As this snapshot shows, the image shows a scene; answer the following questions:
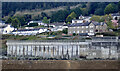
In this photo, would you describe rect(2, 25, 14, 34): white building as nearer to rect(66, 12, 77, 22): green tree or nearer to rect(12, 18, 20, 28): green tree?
rect(12, 18, 20, 28): green tree

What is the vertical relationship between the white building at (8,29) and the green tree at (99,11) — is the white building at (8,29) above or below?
below

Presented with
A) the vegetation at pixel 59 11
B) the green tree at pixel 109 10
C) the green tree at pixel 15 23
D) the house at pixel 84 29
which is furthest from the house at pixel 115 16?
the green tree at pixel 15 23

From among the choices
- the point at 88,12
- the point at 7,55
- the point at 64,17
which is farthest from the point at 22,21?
the point at 7,55

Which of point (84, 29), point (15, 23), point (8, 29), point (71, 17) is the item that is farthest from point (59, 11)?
point (84, 29)

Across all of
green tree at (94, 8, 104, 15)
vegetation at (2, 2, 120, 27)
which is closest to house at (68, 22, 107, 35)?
vegetation at (2, 2, 120, 27)

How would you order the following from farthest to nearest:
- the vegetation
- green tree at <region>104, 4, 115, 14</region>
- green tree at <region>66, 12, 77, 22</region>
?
green tree at <region>104, 4, 115, 14</region> → the vegetation → green tree at <region>66, 12, 77, 22</region>

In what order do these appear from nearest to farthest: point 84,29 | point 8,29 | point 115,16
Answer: point 84,29 < point 8,29 < point 115,16

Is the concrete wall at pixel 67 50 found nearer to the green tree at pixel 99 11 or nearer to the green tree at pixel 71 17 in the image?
the green tree at pixel 71 17

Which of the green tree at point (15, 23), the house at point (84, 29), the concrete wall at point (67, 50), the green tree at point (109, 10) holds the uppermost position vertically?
the green tree at point (109, 10)

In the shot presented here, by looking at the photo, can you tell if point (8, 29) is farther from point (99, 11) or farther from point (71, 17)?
point (99, 11)

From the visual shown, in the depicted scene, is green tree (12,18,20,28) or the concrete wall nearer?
the concrete wall

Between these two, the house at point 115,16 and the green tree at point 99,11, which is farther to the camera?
the green tree at point 99,11

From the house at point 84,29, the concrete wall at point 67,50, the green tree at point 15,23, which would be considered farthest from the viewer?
the green tree at point 15,23
